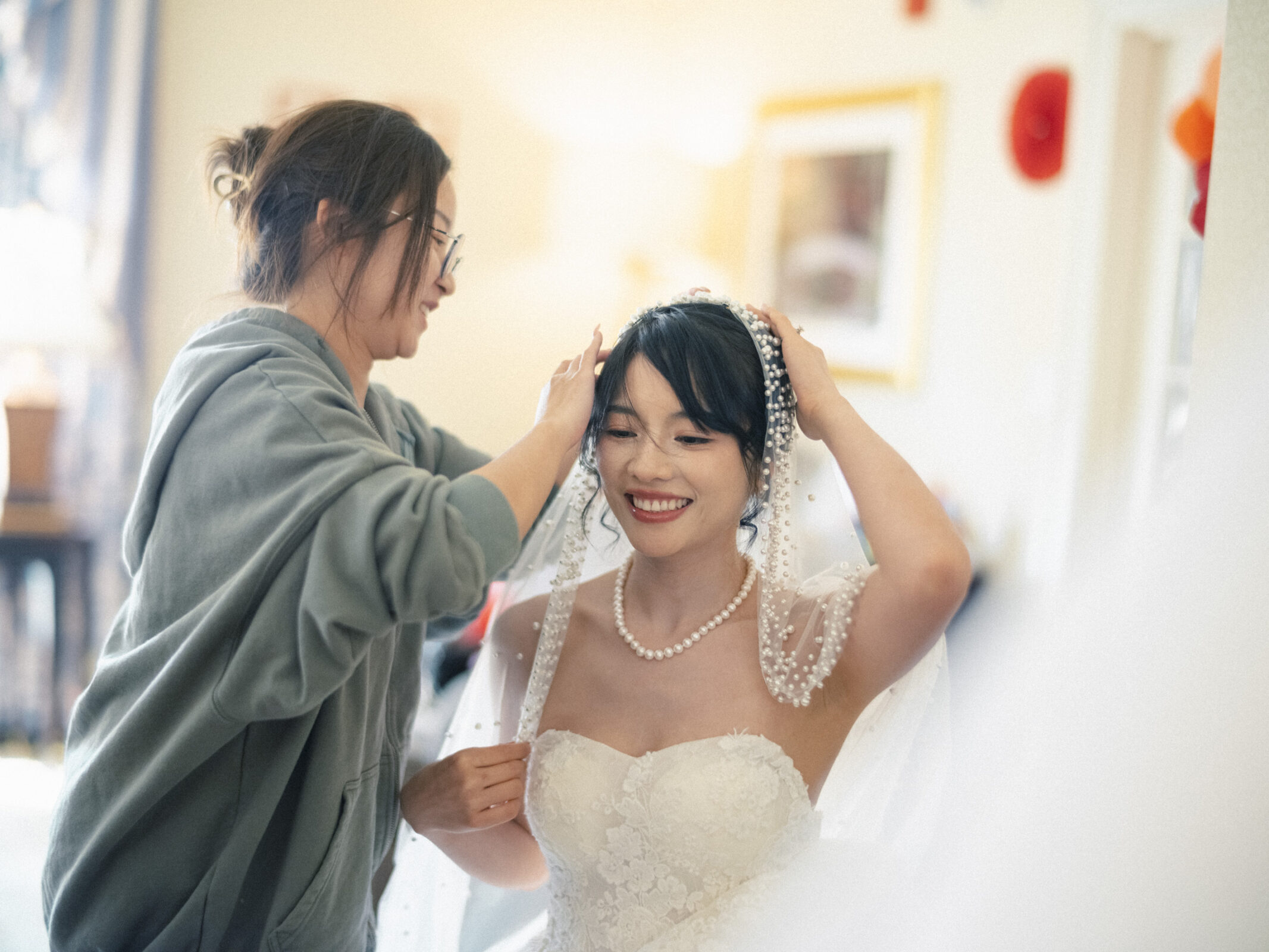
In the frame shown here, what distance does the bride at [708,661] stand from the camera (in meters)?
1.29

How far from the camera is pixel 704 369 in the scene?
1.34 metres

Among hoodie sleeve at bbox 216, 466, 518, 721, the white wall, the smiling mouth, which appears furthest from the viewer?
the white wall

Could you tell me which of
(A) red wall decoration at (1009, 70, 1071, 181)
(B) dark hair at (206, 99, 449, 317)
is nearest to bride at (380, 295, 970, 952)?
(B) dark hair at (206, 99, 449, 317)

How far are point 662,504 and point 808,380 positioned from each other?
250 millimetres

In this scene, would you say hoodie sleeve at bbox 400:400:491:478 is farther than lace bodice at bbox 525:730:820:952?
Yes

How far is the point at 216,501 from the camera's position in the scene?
1.09 meters

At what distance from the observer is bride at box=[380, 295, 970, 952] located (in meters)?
1.29

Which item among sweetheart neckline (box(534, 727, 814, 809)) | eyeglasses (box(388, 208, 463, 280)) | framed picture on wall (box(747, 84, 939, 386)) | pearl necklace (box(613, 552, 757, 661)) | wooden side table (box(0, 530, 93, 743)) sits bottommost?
wooden side table (box(0, 530, 93, 743))

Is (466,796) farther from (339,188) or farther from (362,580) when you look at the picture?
(339,188)

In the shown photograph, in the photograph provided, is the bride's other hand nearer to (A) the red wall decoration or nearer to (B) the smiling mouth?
(B) the smiling mouth

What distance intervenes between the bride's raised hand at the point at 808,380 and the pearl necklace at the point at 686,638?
0.83 ft

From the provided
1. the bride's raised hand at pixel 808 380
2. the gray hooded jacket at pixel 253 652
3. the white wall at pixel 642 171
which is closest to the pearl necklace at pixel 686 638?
the bride's raised hand at pixel 808 380

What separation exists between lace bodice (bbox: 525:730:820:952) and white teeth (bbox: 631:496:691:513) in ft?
1.00

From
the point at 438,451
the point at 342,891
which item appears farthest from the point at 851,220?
the point at 342,891
